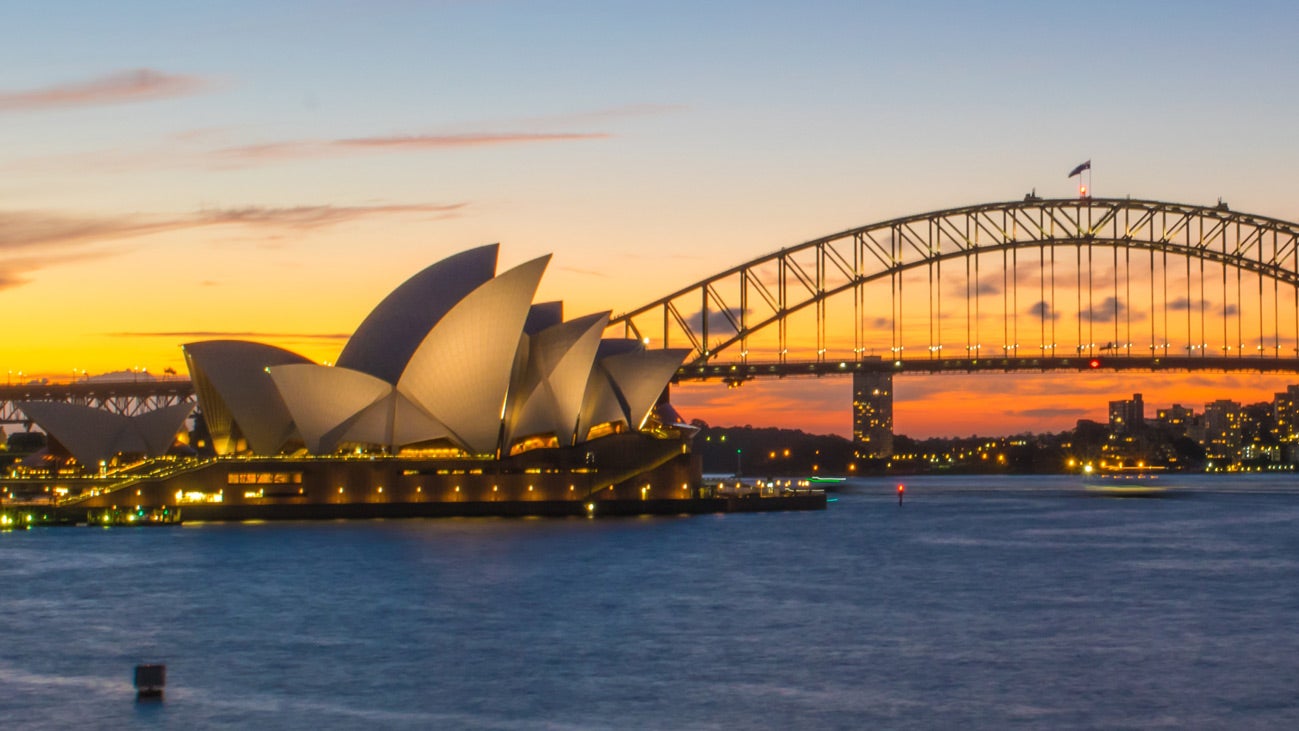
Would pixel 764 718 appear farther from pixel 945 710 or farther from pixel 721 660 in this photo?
pixel 721 660

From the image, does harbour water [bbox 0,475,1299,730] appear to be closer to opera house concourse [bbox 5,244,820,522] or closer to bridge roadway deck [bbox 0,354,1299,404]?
opera house concourse [bbox 5,244,820,522]

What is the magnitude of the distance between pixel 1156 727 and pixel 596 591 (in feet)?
60.6

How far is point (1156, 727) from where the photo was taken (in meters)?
22.2

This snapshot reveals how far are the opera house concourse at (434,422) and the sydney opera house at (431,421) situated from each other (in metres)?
0.07

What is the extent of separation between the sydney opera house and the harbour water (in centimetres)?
1025

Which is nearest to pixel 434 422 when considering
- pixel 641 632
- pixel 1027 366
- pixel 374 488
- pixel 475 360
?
pixel 374 488

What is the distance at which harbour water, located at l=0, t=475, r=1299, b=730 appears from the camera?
77.4ft

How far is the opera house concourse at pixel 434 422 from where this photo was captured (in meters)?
67.1

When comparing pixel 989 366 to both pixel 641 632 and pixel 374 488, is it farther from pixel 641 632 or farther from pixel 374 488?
pixel 641 632

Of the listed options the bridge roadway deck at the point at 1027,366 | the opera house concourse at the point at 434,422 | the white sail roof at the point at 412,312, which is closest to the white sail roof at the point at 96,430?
the opera house concourse at the point at 434,422

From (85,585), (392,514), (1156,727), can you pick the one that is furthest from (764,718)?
(392,514)

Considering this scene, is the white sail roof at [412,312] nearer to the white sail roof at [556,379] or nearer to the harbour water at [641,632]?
the white sail roof at [556,379]

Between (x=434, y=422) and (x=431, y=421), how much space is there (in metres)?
0.14

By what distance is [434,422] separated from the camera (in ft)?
226
